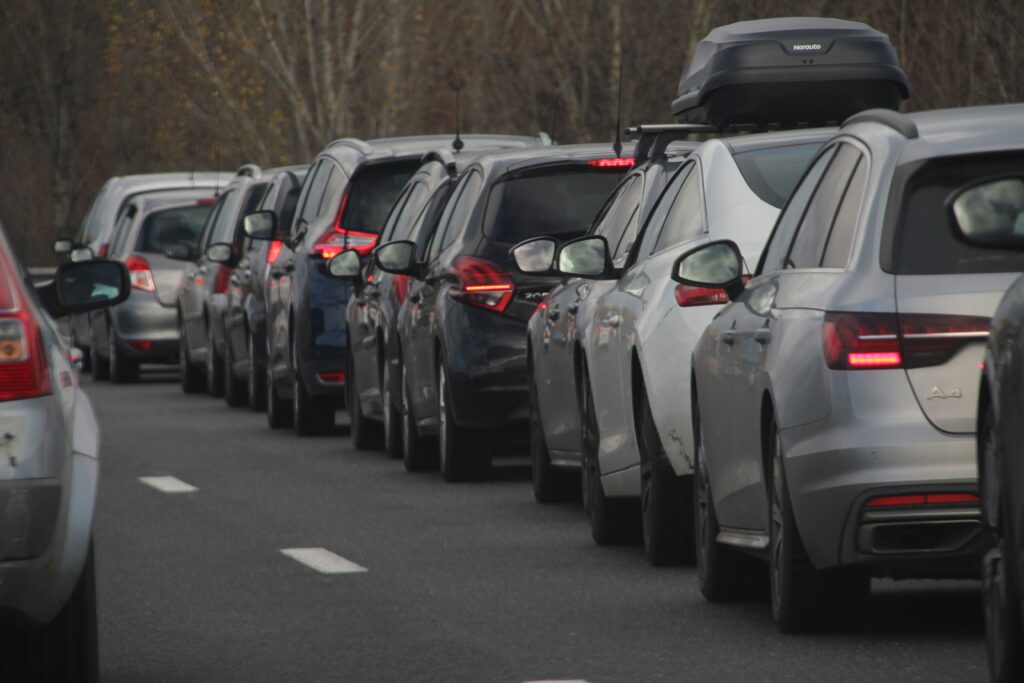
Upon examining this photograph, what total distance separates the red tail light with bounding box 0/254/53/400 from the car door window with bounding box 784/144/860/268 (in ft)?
8.47

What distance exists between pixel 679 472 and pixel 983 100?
48.5 ft

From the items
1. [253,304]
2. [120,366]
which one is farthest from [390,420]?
[120,366]

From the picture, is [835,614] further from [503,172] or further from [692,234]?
[503,172]

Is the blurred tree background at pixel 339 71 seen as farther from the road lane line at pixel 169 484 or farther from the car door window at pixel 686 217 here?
the car door window at pixel 686 217

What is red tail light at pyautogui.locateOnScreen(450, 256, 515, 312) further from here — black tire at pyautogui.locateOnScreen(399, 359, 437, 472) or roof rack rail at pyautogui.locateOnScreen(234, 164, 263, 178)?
roof rack rail at pyautogui.locateOnScreen(234, 164, 263, 178)

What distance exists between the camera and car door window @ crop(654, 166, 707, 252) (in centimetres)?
1057

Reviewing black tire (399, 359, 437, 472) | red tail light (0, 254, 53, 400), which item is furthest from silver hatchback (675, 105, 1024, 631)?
black tire (399, 359, 437, 472)

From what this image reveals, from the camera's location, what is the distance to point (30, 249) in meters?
62.7

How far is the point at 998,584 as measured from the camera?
684 cm

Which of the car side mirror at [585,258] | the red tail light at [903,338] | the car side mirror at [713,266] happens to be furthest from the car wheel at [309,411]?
the red tail light at [903,338]

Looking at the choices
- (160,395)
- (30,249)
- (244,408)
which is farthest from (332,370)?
(30,249)

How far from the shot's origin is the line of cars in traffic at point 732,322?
785cm

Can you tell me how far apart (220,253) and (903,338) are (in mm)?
15649

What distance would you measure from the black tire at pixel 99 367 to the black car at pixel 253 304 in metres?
5.68
